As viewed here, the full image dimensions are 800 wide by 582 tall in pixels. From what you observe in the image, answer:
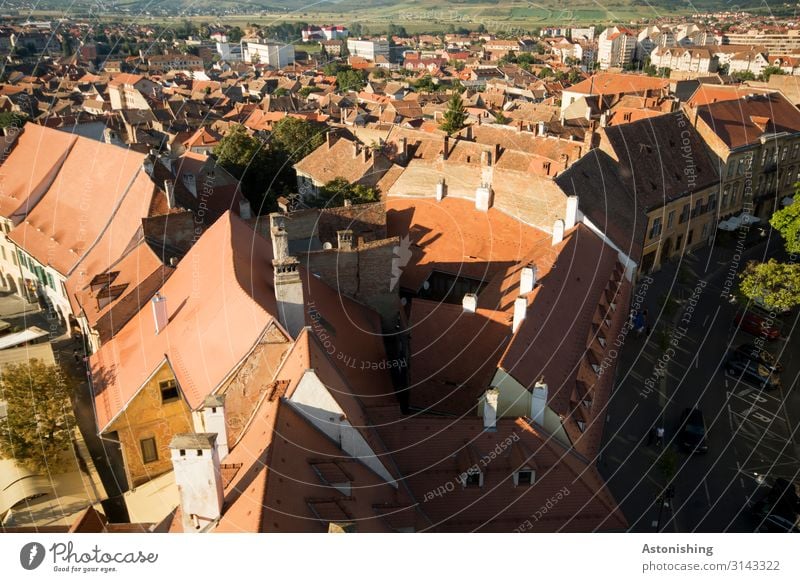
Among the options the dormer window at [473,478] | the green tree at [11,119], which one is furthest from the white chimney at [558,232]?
the green tree at [11,119]

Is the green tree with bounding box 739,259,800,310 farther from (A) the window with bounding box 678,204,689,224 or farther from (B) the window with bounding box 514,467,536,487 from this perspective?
(B) the window with bounding box 514,467,536,487

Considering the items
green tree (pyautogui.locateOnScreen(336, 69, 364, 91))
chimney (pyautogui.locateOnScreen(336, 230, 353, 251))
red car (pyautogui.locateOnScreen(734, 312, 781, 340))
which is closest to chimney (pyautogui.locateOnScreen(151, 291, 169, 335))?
chimney (pyautogui.locateOnScreen(336, 230, 353, 251))

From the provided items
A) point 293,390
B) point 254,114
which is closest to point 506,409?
point 293,390

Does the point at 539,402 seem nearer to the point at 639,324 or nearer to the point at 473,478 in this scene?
the point at 473,478

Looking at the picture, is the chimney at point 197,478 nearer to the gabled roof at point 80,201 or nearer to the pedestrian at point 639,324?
the gabled roof at point 80,201

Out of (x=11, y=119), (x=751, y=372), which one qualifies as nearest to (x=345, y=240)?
(x=751, y=372)

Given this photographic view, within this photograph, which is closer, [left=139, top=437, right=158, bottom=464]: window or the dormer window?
the dormer window
